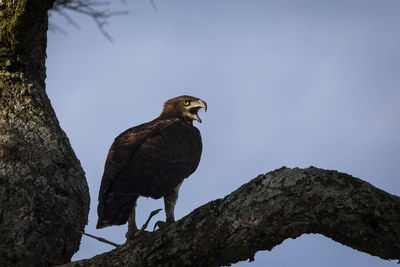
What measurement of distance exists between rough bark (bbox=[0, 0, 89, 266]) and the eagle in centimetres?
33

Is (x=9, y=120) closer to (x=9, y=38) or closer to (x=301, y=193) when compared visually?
(x=9, y=38)

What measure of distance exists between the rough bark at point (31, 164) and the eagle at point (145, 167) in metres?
0.33

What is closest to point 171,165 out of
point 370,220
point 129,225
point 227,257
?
point 129,225

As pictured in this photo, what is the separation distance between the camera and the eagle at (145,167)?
5.01 metres

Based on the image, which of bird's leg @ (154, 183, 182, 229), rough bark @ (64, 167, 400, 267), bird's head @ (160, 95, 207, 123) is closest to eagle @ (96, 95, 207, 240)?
bird's leg @ (154, 183, 182, 229)

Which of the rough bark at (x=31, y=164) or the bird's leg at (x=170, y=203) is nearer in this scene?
the rough bark at (x=31, y=164)

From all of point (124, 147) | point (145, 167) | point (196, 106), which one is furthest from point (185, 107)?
point (145, 167)

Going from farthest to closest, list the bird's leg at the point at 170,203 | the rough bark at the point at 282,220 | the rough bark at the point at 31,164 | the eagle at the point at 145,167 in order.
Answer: the bird's leg at the point at 170,203 < the eagle at the point at 145,167 < the rough bark at the point at 31,164 < the rough bark at the point at 282,220

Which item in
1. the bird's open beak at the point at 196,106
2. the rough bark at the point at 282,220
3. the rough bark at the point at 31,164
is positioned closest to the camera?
the rough bark at the point at 282,220

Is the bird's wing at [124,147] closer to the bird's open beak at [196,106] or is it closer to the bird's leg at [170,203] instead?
the bird's leg at [170,203]

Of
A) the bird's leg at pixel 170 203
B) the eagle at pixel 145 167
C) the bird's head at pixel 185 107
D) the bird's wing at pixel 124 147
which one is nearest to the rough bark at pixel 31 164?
the eagle at pixel 145 167

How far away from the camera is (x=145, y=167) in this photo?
5.44 m

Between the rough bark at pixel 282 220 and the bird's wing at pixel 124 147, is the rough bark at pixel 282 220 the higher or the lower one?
the lower one

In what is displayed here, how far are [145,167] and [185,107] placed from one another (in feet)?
8.55
